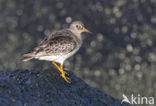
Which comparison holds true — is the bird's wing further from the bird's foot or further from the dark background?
the dark background

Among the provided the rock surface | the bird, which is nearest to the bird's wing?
the bird

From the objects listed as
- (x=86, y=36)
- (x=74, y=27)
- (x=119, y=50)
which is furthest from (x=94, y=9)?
(x=74, y=27)

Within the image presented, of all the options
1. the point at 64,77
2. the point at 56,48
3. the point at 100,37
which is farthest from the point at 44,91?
the point at 100,37

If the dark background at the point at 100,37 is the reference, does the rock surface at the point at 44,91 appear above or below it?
below

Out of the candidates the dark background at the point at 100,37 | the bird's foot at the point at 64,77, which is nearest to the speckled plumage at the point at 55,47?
the bird's foot at the point at 64,77

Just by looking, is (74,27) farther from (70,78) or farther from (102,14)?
(102,14)

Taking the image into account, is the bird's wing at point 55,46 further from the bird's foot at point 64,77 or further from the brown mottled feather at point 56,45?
the bird's foot at point 64,77
